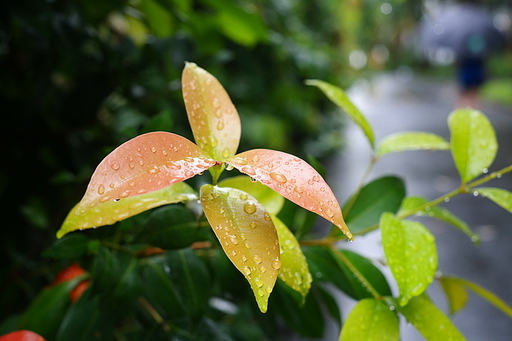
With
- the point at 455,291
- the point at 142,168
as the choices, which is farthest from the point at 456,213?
the point at 142,168

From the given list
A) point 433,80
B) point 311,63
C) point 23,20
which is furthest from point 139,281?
point 433,80

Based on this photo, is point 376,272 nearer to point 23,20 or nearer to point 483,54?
point 23,20

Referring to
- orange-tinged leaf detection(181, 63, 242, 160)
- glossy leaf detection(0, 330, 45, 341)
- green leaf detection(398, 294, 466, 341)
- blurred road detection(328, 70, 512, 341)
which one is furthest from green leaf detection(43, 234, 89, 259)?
blurred road detection(328, 70, 512, 341)

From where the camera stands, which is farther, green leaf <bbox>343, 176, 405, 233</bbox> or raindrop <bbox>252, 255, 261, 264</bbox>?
green leaf <bbox>343, 176, 405, 233</bbox>

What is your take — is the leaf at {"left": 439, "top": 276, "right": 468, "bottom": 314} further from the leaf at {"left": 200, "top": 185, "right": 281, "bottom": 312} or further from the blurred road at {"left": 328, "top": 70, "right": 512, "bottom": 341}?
the blurred road at {"left": 328, "top": 70, "right": 512, "bottom": 341}

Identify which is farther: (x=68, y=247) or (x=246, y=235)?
(x=68, y=247)

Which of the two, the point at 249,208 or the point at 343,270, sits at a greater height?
the point at 249,208

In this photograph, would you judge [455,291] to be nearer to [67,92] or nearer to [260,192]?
[260,192]
